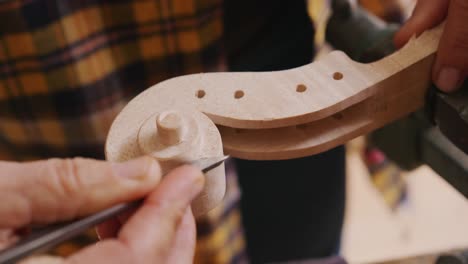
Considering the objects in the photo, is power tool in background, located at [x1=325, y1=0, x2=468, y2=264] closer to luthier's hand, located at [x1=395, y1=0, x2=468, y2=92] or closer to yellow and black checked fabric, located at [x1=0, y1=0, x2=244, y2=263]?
luthier's hand, located at [x1=395, y1=0, x2=468, y2=92]

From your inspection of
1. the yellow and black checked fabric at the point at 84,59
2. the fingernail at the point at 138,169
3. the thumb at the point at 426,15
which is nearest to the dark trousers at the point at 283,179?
the yellow and black checked fabric at the point at 84,59

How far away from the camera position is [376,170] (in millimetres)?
982

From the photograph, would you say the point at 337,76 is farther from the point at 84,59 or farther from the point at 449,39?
the point at 84,59

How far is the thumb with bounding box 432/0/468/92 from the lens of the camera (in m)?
0.43

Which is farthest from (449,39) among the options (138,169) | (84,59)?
(84,59)

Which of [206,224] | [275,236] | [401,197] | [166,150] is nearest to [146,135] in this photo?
[166,150]

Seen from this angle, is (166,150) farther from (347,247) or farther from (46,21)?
(347,247)

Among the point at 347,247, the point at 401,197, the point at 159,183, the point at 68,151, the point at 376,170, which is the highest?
the point at 159,183

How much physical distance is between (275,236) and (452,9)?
21.3 inches

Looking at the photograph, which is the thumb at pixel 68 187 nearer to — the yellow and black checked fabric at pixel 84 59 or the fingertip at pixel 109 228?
the fingertip at pixel 109 228

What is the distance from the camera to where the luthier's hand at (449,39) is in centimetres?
43

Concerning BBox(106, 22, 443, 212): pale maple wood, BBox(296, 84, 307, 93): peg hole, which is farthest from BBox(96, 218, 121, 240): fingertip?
BBox(296, 84, 307, 93): peg hole

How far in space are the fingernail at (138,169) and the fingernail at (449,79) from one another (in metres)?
0.23

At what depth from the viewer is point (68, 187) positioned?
0.36 meters
